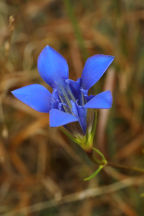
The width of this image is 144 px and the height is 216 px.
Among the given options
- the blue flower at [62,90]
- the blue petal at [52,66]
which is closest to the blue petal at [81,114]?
the blue flower at [62,90]

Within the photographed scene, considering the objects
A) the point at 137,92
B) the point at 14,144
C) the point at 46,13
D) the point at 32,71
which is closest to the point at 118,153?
the point at 137,92

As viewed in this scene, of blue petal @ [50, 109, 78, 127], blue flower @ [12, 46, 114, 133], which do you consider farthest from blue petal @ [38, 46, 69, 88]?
blue petal @ [50, 109, 78, 127]

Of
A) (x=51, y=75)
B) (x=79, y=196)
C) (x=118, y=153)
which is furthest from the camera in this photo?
(x=118, y=153)

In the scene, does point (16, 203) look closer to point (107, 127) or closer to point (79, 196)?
point (79, 196)

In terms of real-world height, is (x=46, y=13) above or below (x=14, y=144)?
above

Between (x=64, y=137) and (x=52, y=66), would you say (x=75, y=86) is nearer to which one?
(x=52, y=66)

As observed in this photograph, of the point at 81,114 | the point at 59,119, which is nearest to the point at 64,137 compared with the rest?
the point at 81,114

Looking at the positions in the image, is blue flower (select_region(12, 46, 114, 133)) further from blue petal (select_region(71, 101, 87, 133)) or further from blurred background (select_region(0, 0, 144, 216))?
blurred background (select_region(0, 0, 144, 216))

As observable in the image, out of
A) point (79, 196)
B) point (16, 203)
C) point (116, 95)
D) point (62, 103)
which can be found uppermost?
point (62, 103)
